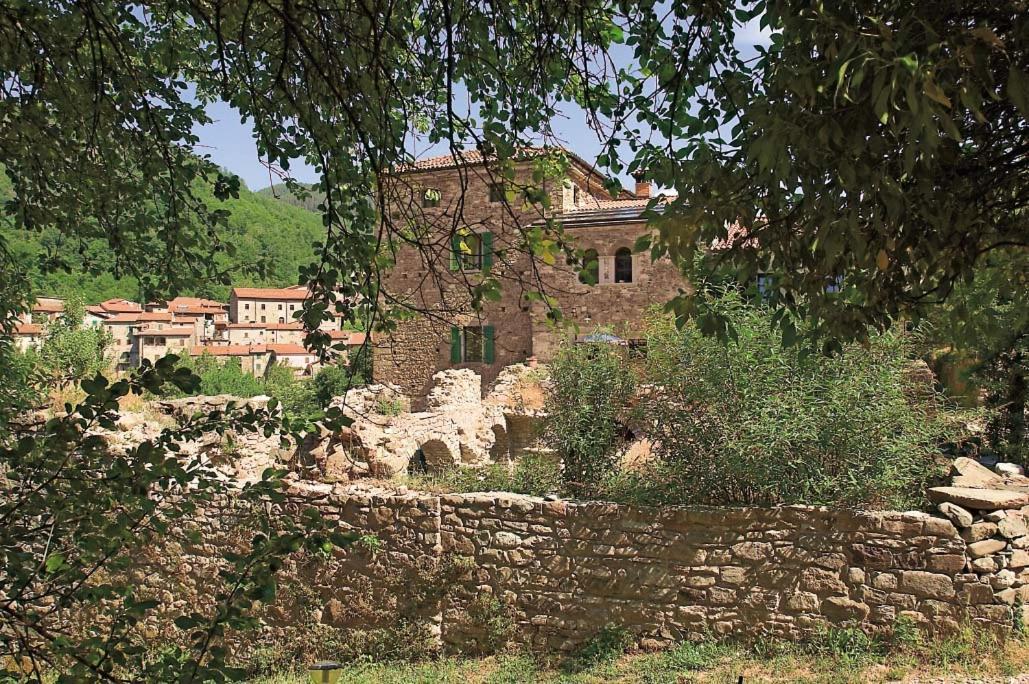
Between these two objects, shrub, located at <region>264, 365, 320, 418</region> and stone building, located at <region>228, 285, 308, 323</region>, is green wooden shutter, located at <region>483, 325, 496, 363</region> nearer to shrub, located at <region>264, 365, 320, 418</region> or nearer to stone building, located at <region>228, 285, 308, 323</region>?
shrub, located at <region>264, 365, 320, 418</region>

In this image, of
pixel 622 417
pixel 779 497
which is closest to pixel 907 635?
pixel 779 497

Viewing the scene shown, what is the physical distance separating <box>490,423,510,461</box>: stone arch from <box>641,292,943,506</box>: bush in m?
8.97

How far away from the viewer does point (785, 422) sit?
6668mm

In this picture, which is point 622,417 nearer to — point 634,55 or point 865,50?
point 634,55

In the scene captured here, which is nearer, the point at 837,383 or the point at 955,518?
the point at 955,518

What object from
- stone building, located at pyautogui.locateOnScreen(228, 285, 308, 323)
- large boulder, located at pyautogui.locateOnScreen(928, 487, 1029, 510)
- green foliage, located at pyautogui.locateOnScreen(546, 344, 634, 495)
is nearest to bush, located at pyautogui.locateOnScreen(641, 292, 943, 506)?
large boulder, located at pyautogui.locateOnScreen(928, 487, 1029, 510)

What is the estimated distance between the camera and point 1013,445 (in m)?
9.68

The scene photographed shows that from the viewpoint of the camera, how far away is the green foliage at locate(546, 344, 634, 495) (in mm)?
8039

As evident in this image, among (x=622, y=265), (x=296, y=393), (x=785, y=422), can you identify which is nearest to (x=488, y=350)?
(x=622, y=265)

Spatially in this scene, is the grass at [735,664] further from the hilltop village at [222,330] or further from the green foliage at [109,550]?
the hilltop village at [222,330]

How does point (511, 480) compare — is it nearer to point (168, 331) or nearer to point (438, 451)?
point (438, 451)

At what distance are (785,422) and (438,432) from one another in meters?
9.10

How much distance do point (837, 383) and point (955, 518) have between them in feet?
4.59

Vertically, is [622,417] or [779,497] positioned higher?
[622,417]
